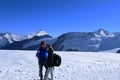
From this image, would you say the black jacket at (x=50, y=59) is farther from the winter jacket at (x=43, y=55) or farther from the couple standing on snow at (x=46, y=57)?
the winter jacket at (x=43, y=55)

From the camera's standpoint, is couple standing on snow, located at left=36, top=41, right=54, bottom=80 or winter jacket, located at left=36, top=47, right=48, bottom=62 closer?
couple standing on snow, located at left=36, top=41, right=54, bottom=80

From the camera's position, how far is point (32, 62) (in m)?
23.0

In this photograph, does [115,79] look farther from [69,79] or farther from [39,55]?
[39,55]

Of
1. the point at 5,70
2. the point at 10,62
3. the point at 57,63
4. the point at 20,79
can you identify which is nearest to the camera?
the point at 57,63

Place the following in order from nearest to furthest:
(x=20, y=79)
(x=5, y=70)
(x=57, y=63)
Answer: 1. (x=57, y=63)
2. (x=20, y=79)
3. (x=5, y=70)

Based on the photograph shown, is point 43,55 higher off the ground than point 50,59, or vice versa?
point 43,55

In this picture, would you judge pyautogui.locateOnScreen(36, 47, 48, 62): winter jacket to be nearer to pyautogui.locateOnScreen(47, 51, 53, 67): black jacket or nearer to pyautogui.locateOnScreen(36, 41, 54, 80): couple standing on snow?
pyautogui.locateOnScreen(36, 41, 54, 80): couple standing on snow

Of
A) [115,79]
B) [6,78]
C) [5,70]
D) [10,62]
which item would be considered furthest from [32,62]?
[115,79]

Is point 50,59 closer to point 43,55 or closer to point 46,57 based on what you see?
point 46,57

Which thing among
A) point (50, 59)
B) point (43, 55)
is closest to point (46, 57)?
point (43, 55)

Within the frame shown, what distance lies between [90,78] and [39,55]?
3.60 metres

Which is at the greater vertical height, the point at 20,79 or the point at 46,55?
the point at 46,55

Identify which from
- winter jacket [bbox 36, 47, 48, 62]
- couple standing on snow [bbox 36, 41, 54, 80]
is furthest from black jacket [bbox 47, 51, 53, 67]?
winter jacket [bbox 36, 47, 48, 62]

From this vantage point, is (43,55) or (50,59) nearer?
(50,59)
